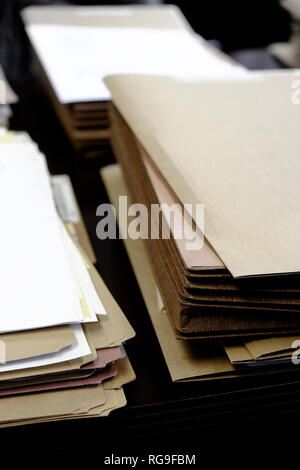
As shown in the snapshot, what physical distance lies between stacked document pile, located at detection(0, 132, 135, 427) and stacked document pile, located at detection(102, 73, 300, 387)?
0.06m

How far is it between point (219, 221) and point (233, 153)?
0.41 ft

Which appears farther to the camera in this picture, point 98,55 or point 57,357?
point 98,55

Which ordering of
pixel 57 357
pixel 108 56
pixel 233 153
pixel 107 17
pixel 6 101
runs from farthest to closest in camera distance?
pixel 107 17
pixel 108 56
pixel 6 101
pixel 233 153
pixel 57 357

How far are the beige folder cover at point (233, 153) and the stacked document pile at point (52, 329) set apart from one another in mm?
120

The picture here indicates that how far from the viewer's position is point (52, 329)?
46cm

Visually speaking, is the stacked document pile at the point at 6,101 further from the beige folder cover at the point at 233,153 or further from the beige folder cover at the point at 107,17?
the beige folder cover at the point at 107,17

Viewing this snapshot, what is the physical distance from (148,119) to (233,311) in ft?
0.85

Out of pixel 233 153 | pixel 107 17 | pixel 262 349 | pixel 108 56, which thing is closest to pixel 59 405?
pixel 262 349

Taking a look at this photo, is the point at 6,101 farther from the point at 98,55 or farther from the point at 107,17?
the point at 107,17

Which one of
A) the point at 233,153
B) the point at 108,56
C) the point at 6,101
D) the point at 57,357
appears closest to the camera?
the point at 57,357

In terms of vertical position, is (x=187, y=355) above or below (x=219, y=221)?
below

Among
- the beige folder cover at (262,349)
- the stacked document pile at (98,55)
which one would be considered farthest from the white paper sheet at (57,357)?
the stacked document pile at (98,55)
